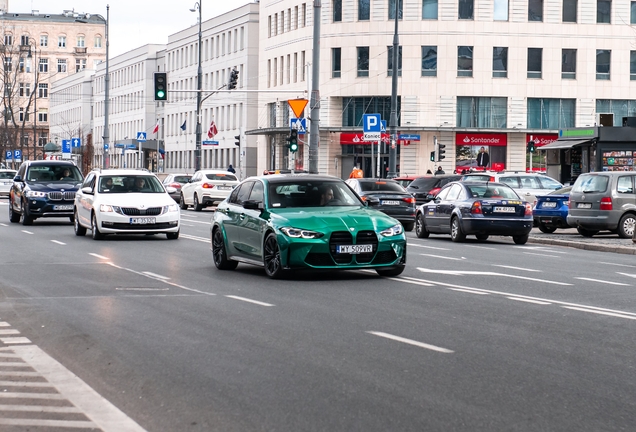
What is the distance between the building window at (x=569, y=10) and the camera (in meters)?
79.6

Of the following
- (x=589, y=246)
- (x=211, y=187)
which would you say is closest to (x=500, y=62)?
(x=211, y=187)

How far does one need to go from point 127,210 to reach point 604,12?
59.1 m

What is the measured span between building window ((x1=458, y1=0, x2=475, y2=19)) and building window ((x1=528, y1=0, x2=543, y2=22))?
3.61 meters

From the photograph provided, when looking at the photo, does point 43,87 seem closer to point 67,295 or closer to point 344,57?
point 344,57

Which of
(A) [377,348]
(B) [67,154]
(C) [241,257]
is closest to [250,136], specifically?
(B) [67,154]

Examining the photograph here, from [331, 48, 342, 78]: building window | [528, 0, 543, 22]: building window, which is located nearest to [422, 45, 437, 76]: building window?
[331, 48, 342, 78]: building window

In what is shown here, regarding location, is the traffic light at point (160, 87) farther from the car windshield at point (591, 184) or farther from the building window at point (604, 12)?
the building window at point (604, 12)

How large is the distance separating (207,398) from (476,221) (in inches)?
825

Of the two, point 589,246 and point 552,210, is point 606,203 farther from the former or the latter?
point 552,210

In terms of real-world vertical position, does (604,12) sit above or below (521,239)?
above

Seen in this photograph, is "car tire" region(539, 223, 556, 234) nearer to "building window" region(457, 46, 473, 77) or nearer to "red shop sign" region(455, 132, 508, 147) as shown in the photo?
"red shop sign" region(455, 132, 508, 147)

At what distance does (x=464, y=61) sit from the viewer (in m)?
79.4

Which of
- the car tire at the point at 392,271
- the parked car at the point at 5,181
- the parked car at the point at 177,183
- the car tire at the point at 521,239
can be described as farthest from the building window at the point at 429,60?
the car tire at the point at 392,271

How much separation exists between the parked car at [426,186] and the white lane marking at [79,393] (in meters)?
32.2
